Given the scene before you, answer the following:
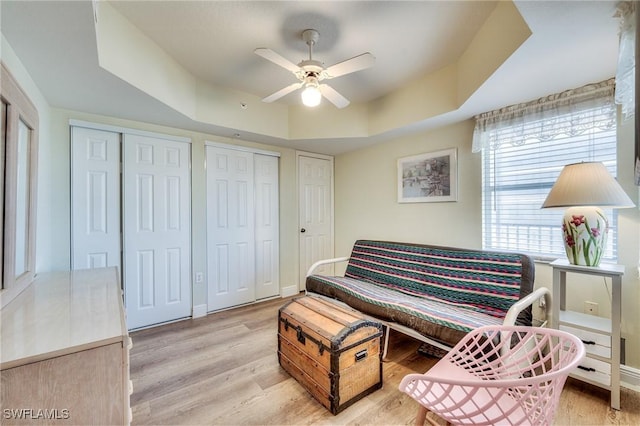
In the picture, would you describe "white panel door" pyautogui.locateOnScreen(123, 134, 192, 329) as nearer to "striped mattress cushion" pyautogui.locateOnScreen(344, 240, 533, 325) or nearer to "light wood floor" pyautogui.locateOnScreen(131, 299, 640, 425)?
"light wood floor" pyautogui.locateOnScreen(131, 299, 640, 425)

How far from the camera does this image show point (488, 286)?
6.76 ft

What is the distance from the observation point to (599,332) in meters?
1.61

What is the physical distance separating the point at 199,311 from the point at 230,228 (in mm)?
988

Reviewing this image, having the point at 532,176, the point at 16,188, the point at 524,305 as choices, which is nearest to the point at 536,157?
the point at 532,176

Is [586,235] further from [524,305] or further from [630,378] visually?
[630,378]

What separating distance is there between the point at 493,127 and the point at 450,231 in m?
1.06

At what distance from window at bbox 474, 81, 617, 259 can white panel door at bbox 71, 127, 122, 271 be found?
3.46 m

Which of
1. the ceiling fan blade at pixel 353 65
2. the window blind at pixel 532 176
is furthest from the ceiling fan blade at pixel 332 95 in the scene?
the window blind at pixel 532 176

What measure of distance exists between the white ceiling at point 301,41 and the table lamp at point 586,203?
69cm

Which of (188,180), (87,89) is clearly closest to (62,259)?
(188,180)

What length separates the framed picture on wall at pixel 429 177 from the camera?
276 centimetres

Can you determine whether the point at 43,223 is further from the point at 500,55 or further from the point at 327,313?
the point at 500,55

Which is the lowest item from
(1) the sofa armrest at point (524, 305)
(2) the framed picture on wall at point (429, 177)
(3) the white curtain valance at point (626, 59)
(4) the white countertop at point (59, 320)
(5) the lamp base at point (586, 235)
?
(1) the sofa armrest at point (524, 305)

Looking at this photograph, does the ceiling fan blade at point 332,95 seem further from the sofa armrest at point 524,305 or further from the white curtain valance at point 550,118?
the sofa armrest at point 524,305
